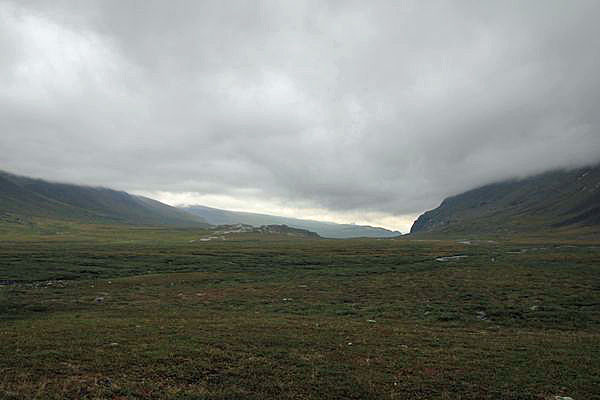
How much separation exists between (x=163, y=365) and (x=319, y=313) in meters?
20.7

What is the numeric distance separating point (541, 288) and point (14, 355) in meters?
57.0

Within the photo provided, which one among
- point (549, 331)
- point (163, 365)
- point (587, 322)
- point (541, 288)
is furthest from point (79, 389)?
point (541, 288)

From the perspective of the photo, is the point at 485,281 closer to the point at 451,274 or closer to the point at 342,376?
the point at 451,274

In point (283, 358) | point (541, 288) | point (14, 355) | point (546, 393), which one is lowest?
point (14, 355)

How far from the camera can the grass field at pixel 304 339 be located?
54.1 feet

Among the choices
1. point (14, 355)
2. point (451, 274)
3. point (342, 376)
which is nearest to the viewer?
point (342, 376)

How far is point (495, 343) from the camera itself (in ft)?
80.6

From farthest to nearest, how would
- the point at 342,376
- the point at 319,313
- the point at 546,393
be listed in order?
the point at 319,313
the point at 342,376
the point at 546,393

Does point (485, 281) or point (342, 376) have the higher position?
point (485, 281)

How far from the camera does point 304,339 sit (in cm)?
2448

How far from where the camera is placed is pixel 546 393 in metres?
16.5

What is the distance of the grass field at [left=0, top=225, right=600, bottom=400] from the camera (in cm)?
1650

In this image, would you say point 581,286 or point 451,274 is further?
point 451,274

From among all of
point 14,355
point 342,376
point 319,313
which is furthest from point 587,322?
point 14,355
